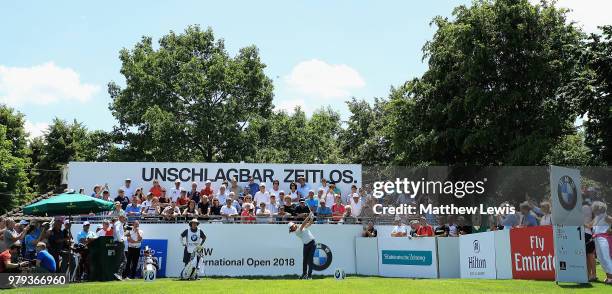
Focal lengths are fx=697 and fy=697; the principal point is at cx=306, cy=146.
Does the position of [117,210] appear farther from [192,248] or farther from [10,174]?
[10,174]

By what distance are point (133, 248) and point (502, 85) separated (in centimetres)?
2215

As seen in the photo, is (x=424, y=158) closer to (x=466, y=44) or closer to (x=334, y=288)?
(x=466, y=44)

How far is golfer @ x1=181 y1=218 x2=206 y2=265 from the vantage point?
20.0 metres

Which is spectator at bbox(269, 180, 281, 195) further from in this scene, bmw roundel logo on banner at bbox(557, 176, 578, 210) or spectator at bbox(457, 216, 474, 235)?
bmw roundel logo on banner at bbox(557, 176, 578, 210)

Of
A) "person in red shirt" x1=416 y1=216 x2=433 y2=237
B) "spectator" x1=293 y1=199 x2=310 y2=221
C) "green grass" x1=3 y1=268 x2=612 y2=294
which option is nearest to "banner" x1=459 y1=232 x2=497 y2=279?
"person in red shirt" x1=416 y1=216 x2=433 y2=237

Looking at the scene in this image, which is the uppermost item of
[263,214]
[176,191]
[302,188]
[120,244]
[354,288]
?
[302,188]

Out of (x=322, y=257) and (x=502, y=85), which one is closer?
(x=322, y=257)

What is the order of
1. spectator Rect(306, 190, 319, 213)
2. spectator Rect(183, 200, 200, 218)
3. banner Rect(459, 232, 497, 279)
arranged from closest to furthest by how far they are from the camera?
banner Rect(459, 232, 497, 279) < spectator Rect(183, 200, 200, 218) < spectator Rect(306, 190, 319, 213)

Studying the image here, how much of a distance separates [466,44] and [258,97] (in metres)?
22.1

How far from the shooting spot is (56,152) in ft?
220

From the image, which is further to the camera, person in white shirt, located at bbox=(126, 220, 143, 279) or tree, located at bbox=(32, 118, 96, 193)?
tree, located at bbox=(32, 118, 96, 193)

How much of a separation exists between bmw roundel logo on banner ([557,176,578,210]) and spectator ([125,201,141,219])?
13418 millimetres

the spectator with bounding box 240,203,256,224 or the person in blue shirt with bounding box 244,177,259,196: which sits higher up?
the person in blue shirt with bounding box 244,177,259,196

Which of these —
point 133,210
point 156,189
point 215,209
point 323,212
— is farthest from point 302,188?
point 133,210
